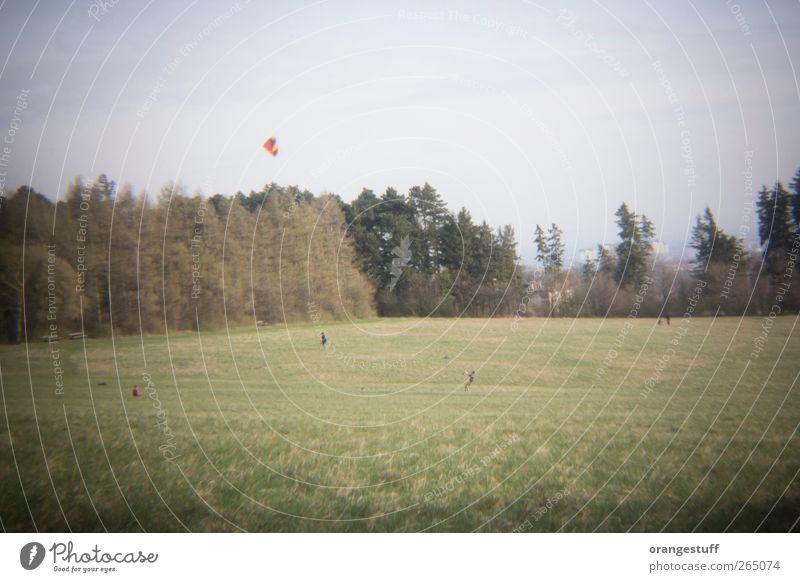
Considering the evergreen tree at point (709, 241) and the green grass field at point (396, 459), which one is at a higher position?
the evergreen tree at point (709, 241)

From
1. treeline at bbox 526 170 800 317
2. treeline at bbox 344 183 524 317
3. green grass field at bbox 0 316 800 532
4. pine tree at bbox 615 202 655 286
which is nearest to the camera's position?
green grass field at bbox 0 316 800 532

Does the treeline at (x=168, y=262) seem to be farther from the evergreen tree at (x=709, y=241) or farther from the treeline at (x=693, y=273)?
the evergreen tree at (x=709, y=241)

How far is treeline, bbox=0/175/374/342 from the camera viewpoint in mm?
16594

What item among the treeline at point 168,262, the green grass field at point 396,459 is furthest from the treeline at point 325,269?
the green grass field at point 396,459

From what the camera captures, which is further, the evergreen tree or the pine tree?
the pine tree

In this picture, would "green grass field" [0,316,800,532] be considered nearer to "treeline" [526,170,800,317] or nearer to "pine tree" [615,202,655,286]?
"treeline" [526,170,800,317]

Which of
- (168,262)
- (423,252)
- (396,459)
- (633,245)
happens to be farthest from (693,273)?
(168,262)

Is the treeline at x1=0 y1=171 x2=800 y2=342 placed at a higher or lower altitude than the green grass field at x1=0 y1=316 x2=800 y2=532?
higher

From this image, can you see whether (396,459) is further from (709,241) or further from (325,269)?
(325,269)

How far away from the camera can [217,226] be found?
99.2 ft

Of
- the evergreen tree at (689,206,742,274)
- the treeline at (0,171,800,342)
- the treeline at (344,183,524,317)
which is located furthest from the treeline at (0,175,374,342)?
the evergreen tree at (689,206,742,274)

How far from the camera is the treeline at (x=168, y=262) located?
54.4 feet

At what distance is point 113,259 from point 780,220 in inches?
1001

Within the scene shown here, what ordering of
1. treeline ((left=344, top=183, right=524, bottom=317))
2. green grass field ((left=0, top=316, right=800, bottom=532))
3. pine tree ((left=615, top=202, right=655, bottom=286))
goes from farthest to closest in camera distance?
treeline ((left=344, top=183, right=524, bottom=317))
pine tree ((left=615, top=202, right=655, bottom=286))
green grass field ((left=0, top=316, right=800, bottom=532))
